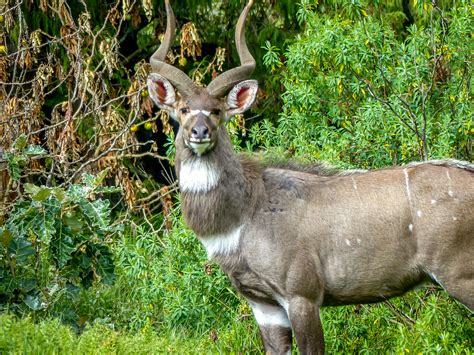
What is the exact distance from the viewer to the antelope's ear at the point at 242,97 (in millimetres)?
6422

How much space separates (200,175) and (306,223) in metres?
0.70

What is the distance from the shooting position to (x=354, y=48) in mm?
7449

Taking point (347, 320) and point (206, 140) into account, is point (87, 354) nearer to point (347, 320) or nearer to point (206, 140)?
point (206, 140)

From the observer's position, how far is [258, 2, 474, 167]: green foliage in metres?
7.31

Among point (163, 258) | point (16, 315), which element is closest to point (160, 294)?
point (163, 258)

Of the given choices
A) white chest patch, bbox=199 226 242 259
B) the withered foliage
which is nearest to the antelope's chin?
white chest patch, bbox=199 226 242 259

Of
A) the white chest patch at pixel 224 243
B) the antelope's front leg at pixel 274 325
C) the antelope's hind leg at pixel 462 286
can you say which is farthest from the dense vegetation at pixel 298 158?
the white chest patch at pixel 224 243

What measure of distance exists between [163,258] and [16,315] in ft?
4.02

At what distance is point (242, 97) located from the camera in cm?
648

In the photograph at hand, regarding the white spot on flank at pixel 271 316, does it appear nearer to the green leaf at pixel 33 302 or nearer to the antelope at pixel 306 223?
the antelope at pixel 306 223

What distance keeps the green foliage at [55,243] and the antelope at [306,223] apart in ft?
3.80

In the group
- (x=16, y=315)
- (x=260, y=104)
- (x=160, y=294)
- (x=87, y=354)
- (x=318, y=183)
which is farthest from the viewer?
(x=260, y=104)

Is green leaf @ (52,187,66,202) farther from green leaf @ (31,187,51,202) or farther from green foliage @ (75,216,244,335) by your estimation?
green foliage @ (75,216,244,335)

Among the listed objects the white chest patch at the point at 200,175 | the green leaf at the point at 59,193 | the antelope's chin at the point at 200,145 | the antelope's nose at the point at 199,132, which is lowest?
the green leaf at the point at 59,193
